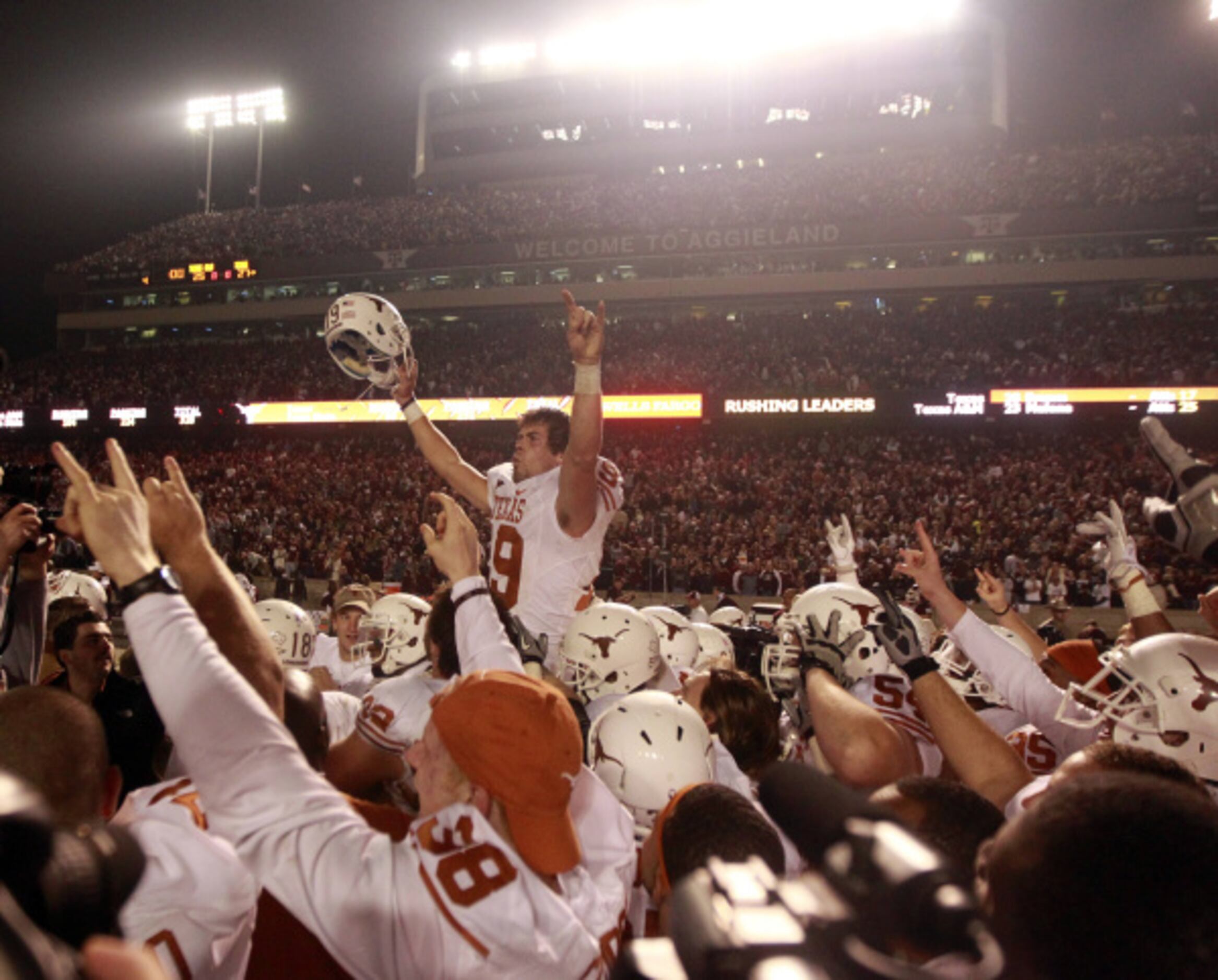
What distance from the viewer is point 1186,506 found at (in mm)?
2174

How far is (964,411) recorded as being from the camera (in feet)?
83.4

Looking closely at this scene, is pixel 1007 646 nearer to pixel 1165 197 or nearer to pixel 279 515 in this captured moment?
pixel 279 515

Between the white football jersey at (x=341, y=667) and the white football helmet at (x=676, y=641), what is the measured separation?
1.66m

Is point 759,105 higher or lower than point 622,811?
higher

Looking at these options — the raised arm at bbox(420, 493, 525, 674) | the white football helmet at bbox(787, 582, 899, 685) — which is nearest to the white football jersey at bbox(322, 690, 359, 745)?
the raised arm at bbox(420, 493, 525, 674)

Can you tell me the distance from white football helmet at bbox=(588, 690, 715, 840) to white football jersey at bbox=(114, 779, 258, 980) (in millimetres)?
1257

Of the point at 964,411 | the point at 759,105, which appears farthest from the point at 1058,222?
the point at 759,105

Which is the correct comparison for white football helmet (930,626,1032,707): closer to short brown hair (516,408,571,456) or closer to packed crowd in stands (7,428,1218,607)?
short brown hair (516,408,571,456)

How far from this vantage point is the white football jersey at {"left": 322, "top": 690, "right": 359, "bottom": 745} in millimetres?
3109

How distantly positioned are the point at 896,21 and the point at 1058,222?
1389 centimetres

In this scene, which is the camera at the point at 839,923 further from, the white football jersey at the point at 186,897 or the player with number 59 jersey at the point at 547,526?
the player with number 59 jersey at the point at 547,526

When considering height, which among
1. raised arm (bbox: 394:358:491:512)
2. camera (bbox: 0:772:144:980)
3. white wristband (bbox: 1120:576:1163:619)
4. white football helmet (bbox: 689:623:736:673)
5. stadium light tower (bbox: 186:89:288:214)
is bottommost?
white football helmet (bbox: 689:623:736:673)

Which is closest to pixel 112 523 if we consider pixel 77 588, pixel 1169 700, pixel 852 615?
pixel 1169 700

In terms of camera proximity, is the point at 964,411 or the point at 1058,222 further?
the point at 1058,222
